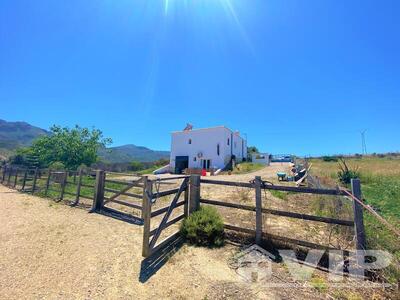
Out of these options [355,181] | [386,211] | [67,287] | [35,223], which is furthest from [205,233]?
[386,211]

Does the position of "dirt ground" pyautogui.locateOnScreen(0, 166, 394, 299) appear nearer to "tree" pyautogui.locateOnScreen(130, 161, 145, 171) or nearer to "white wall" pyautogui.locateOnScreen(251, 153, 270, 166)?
"tree" pyautogui.locateOnScreen(130, 161, 145, 171)

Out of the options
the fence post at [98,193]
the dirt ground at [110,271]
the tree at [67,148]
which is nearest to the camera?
the dirt ground at [110,271]

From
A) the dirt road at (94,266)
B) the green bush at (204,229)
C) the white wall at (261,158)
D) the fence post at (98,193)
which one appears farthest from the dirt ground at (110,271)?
the white wall at (261,158)

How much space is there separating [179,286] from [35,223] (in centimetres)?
559

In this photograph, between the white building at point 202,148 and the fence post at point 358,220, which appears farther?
the white building at point 202,148

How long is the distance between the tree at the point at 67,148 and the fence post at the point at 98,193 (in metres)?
19.9

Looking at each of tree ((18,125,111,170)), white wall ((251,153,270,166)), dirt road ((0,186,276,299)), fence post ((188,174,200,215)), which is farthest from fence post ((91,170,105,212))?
white wall ((251,153,270,166))

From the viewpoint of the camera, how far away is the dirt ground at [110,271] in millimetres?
3021

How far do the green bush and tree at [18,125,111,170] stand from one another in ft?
80.6

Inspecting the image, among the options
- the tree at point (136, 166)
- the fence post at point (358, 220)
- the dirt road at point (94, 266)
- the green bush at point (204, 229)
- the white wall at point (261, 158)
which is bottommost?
the dirt road at point (94, 266)

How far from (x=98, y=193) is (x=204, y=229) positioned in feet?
17.0

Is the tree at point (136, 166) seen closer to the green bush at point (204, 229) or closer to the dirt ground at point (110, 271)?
the dirt ground at point (110, 271)

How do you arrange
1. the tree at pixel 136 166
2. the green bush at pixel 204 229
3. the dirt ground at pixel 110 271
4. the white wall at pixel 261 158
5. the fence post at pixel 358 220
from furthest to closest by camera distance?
the white wall at pixel 261 158 → the tree at pixel 136 166 → the green bush at pixel 204 229 → the fence post at pixel 358 220 → the dirt ground at pixel 110 271

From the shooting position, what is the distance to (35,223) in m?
6.15
